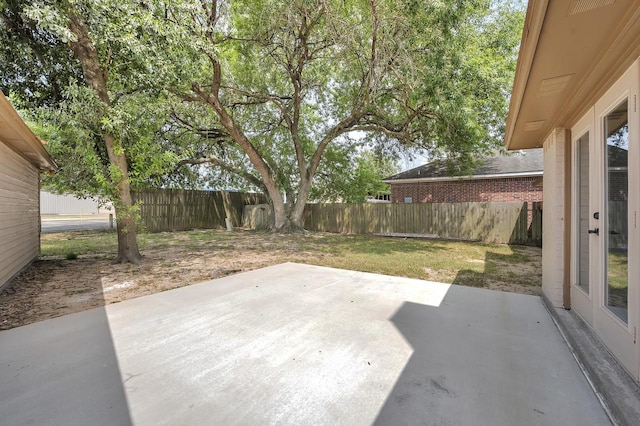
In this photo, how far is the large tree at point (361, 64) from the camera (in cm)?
680

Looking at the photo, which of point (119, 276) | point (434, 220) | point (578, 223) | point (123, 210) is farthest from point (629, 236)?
point (434, 220)

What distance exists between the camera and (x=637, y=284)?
197 centimetres

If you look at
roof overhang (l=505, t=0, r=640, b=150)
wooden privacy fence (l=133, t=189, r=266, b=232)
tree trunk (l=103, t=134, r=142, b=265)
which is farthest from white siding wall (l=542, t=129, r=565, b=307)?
wooden privacy fence (l=133, t=189, r=266, b=232)

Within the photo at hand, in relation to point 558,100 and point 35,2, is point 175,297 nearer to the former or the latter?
point 35,2

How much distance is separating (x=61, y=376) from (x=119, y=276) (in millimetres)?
3551

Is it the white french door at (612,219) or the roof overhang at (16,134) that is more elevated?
the roof overhang at (16,134)

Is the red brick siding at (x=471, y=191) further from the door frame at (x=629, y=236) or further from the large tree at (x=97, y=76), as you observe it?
the large tree at (x=97, y=76)

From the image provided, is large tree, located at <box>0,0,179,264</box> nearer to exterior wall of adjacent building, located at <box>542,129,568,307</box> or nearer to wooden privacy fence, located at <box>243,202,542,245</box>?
exterior wall of adjacent building, located at <box>542,129,568,307</box>

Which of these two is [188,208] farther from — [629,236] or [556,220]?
[629,236]

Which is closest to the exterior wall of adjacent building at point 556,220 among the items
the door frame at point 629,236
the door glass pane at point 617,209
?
the door frame at point 629,236

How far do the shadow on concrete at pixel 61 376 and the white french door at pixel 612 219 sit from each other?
10.4 feet

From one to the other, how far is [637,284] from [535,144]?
11.8ft

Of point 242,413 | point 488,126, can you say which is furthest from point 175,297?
point 488,126

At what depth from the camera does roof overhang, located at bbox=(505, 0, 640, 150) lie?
67.3 inches
